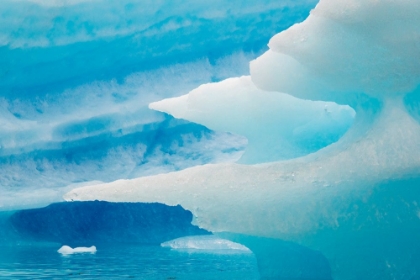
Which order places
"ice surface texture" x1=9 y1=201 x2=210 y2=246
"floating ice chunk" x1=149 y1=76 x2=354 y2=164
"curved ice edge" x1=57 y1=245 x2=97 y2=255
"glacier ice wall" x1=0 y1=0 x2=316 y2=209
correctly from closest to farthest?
1. "floating ice chunk" x1=149 y1=76 x2=354 y2=164
2. "curved ice edge" x1=57 y1=245 x2=97 y2=255
3. "glacier ice wall" x1=0 y1=0 x2=316 y2=209
4. "ice surface texture" x1=9 y1=201 x2=210 y2=246

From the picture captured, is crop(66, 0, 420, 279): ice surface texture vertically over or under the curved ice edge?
over

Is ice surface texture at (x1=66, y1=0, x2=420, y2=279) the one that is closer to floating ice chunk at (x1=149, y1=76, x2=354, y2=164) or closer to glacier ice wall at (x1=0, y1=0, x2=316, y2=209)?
floating ice chunk at (x1=149, y1=76, x2=354, y2=164)

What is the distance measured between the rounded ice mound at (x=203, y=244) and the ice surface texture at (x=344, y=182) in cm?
681

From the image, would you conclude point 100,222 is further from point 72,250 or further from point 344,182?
point 344,182

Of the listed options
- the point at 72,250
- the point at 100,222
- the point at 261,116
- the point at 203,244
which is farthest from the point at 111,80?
the point at 261,116

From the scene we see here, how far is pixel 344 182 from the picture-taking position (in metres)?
3.22

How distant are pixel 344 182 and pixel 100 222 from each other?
321 inches

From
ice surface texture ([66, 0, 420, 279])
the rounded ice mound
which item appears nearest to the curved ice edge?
the rounded ice mound

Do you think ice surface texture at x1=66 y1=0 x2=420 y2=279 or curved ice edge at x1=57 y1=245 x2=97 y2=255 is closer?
ice surface texture at x1=66 y1=0 x2=420 y2=279

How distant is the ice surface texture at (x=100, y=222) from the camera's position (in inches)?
412

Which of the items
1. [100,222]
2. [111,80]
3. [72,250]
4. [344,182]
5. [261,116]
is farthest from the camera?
[100,222]

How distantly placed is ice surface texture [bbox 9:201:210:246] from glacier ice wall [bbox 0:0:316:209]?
1.19 m

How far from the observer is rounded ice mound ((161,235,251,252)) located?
10.1 metres

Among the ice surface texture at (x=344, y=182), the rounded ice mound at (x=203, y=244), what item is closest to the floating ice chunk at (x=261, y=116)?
the ice surface texture at (x=344, y=182)
